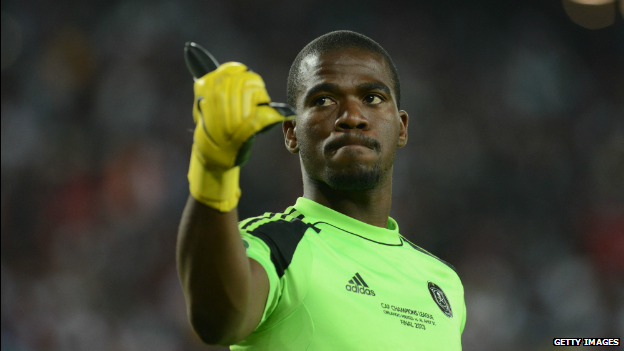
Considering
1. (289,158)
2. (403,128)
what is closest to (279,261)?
(403,128)

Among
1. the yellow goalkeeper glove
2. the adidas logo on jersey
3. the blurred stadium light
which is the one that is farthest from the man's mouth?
the blurred stadium light

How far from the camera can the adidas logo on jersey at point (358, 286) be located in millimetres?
1556

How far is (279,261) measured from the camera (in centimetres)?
134

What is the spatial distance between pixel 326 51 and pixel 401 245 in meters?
0.82

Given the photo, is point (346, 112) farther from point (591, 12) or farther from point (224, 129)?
point (591, 12)

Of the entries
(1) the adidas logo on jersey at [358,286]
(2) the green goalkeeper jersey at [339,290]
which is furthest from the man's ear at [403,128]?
(1) the adidas logo on jersey at [358,286]

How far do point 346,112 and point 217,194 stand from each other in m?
0.89

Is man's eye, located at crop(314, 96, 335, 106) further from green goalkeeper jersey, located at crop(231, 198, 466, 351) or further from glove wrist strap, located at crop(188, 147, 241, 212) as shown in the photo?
glove wrist strap, located at crop(188, 147, 241, 212)

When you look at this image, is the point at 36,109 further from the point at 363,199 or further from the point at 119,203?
the point at 363,199

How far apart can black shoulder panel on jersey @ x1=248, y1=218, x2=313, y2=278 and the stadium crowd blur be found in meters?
4.47

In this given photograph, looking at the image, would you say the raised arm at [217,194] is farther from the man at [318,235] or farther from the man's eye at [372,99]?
the man's eye at [372,99]

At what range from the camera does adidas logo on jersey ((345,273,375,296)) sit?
1.56 metres

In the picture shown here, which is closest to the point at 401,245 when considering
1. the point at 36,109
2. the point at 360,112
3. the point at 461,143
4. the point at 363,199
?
the point at 363,199

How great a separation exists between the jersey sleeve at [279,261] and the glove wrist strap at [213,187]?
0.23m
